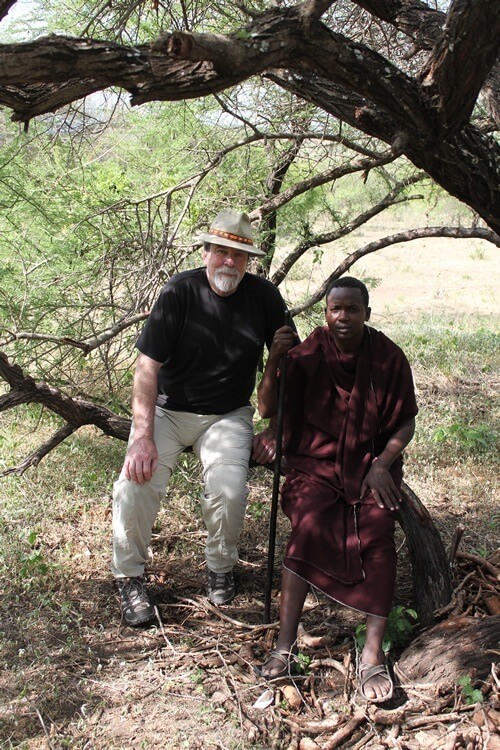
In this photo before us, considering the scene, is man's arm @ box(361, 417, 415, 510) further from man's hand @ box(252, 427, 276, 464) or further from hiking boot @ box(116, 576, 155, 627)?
hiking boot @ box(116, 576, 155, 627)

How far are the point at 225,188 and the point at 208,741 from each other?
14.0 feet

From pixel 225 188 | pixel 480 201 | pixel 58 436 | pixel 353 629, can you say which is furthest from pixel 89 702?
pixel 225 188

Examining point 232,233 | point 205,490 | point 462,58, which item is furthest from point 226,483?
point 462,58

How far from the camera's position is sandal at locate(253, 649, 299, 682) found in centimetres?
312

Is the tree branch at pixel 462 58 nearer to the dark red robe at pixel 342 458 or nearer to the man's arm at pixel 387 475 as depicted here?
the dark red robe at pixel 342 458

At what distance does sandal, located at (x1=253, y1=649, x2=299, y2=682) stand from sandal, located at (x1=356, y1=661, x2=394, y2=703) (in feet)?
0.95

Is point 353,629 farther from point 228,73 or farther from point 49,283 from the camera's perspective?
point 49,283

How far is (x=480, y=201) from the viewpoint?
3.35 metres

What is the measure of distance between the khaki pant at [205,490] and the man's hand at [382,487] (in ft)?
2.28

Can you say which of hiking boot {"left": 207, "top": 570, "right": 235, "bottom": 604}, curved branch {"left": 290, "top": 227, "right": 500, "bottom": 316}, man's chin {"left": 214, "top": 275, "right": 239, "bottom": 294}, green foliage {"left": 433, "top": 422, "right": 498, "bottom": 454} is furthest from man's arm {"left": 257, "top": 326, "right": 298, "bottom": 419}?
green foliage {"left": 433, "top": 422, "right": 498, "bottom": 454}

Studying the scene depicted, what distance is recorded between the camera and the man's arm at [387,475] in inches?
129

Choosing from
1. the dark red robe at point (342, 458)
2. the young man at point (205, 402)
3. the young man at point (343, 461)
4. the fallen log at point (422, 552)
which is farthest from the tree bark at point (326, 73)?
the fallen log at point (422, 552)

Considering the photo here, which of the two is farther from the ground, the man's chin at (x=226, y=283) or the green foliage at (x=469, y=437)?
the man's chin at (x=226, y=283)

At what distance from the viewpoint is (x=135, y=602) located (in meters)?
3.62
